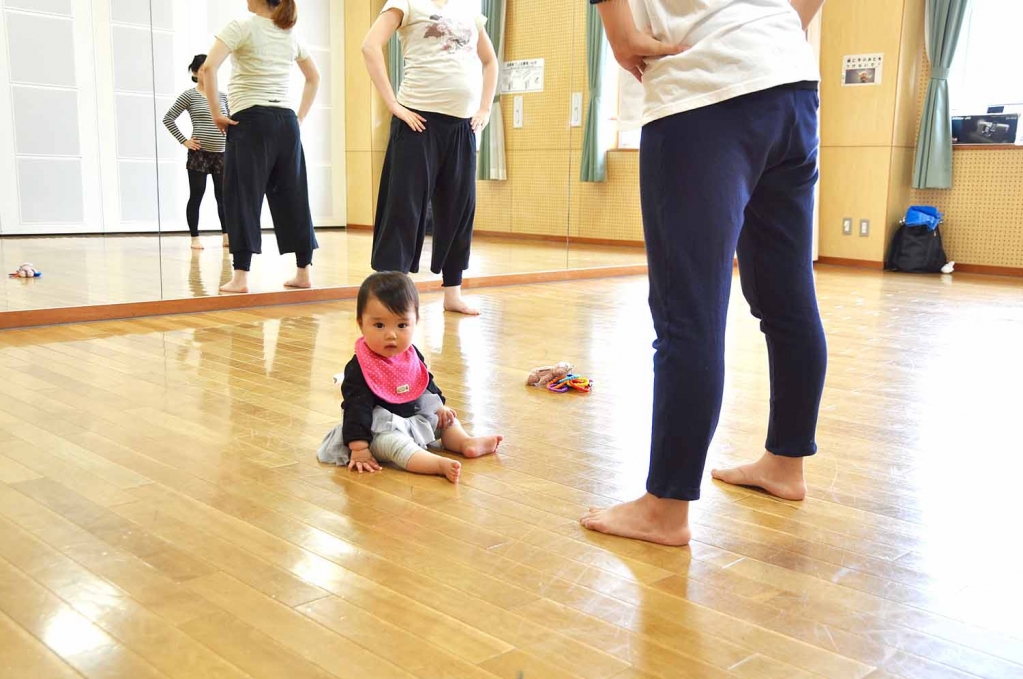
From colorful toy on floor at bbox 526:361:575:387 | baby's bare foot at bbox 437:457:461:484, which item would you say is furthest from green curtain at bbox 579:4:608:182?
baby's bare foot at bbox 437:457:461:484

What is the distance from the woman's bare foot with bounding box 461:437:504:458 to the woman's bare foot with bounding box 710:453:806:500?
0.51 meters

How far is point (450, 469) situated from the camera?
1.85 meters

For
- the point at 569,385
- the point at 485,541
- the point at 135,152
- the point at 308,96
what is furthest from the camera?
the point at 308,96

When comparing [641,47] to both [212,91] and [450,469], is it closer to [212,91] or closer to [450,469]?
[450,469]

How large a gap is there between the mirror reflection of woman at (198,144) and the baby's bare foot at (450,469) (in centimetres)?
270

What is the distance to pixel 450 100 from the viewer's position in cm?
365

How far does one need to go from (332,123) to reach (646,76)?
3.18 metres

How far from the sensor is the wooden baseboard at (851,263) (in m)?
6.89

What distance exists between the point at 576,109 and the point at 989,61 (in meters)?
3.08

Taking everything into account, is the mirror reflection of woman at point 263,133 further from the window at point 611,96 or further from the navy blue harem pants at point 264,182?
the window at point 611,96

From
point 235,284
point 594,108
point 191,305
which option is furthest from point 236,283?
point 594,108

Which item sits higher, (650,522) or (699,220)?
(699,220)

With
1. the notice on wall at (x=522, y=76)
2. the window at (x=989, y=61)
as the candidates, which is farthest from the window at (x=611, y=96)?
the window at (x=989, y=61)

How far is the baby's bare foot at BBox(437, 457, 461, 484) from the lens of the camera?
6.06 ft
